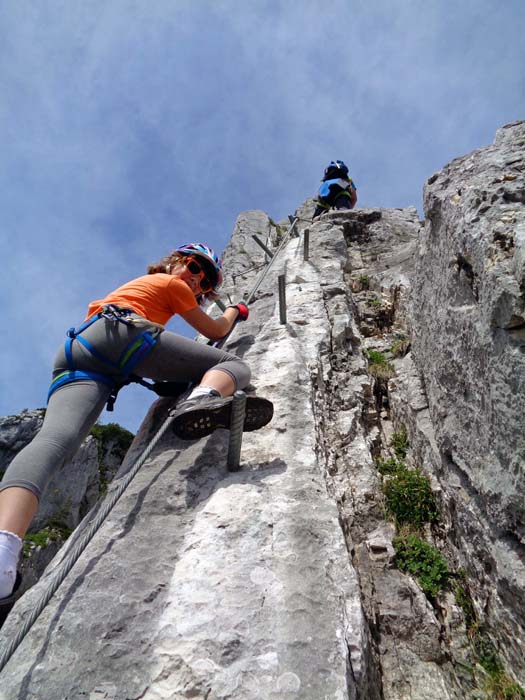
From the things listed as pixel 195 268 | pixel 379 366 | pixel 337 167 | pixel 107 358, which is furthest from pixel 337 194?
pixel 107 358

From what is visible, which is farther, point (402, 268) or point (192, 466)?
point (402, 268)

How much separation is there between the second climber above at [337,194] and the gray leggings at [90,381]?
40.7 feet

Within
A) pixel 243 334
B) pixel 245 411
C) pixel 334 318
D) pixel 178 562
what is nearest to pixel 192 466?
pixel 245 411

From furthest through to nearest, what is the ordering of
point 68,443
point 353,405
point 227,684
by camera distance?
point 353,405, point 68,443, point 227,684

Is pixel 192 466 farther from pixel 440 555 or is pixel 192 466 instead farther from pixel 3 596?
pixel 440 555

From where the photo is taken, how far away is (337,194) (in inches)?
619

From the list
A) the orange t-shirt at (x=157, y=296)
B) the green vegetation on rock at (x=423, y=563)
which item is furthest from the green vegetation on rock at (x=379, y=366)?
the orange t-shirt at (x=157, y=296)

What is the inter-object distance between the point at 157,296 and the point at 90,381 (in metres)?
1.16

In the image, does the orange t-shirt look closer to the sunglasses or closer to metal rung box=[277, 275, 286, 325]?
the sunglasses

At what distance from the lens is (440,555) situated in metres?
4.16

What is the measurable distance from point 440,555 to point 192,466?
2424mm

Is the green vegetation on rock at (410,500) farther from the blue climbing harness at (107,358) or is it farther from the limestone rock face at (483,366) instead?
the blue climbing harness at (107,358)

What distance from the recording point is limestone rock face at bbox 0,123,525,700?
2346 millimetres

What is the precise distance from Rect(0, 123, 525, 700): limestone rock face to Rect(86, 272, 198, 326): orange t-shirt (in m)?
1.13
